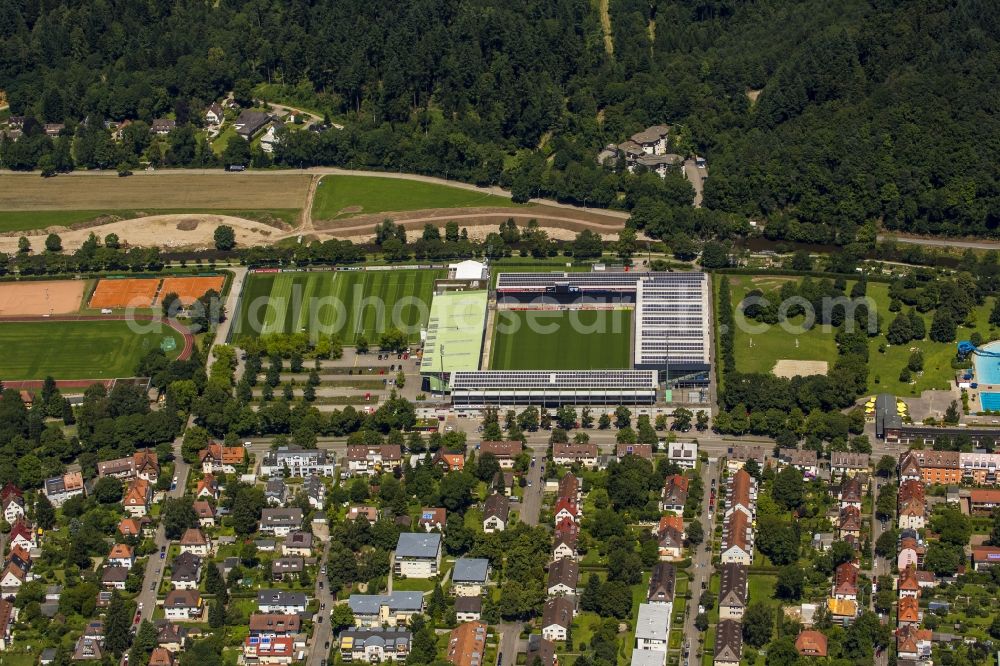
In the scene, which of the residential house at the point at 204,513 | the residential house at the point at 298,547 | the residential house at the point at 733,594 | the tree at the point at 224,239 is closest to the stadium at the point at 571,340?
the tree at the point at 224,239

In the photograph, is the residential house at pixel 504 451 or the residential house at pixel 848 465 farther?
the residential house at pixel 504 451

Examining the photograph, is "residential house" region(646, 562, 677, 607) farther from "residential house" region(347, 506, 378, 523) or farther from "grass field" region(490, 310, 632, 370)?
"grass field" region(490, 310, 632, 370)

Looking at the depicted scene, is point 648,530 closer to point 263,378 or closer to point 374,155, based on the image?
point 263,378

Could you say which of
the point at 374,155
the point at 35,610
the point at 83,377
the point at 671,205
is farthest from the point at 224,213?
the point at 35,610

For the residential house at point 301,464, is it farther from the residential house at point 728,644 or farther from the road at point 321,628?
the residential house at point 728,644

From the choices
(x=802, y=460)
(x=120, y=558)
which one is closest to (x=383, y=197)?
(x=802, y=460)

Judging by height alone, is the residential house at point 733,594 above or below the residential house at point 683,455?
below

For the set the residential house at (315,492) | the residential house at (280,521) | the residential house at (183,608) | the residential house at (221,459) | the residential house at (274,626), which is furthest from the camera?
the residential house at (221,459)
